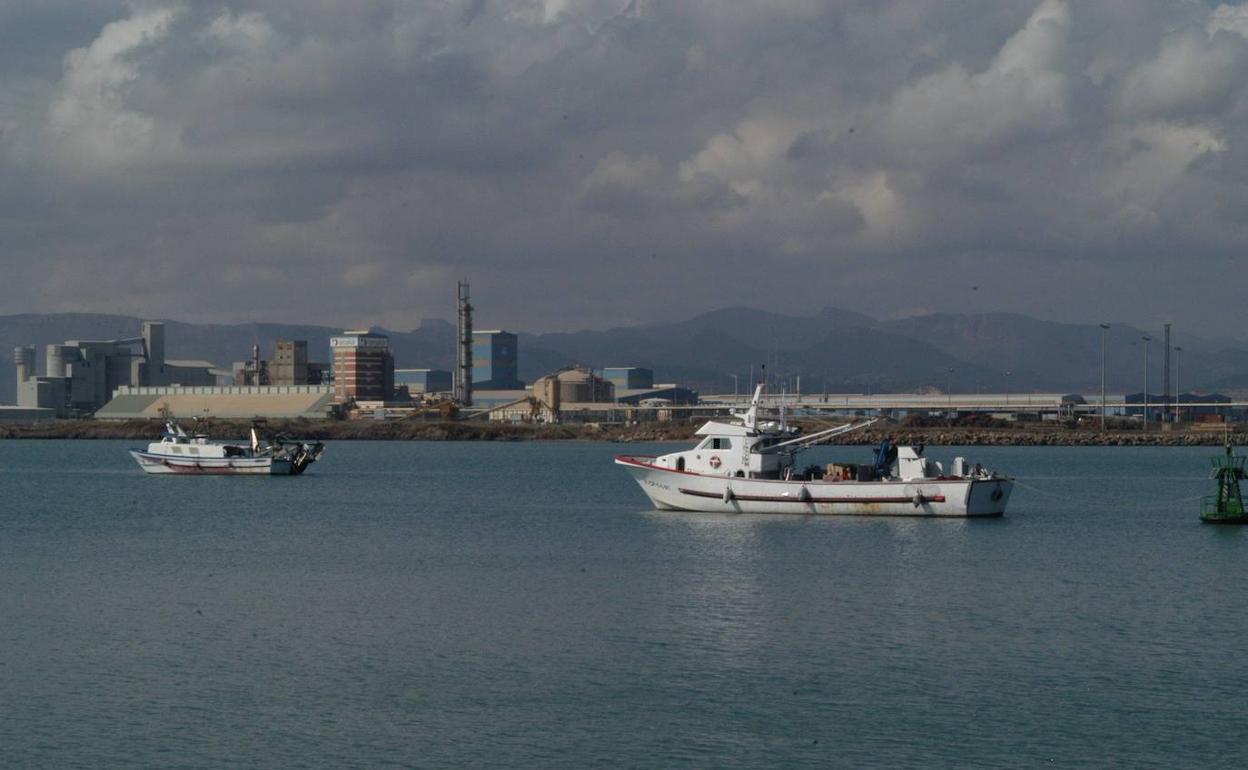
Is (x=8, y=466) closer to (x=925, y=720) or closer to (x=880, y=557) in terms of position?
(x=880, y=557)

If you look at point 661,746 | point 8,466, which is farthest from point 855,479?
point 8,466

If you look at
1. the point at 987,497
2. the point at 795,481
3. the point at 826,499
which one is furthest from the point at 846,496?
the point at 987,497

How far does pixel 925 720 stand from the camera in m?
24.5

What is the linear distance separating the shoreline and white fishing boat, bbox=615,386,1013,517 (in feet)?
309

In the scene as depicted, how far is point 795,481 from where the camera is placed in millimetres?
55000

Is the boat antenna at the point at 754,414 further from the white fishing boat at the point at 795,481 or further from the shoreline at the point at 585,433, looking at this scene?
the shoreline at the point at 585,433

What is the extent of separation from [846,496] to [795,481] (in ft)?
5.88

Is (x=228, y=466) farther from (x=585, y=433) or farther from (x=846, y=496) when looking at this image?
(x=585, y=433)

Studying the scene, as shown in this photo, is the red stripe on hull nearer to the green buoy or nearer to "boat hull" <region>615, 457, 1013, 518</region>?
"boat hull" <region>615, 457, 1013, 518</region>

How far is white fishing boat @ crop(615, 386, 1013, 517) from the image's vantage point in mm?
54625

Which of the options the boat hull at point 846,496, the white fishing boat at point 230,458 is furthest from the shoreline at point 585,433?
Result: the boat hull at point 846,496

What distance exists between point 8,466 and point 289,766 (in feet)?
325

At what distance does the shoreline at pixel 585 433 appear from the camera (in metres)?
159

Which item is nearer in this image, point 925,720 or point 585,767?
point 585,767
